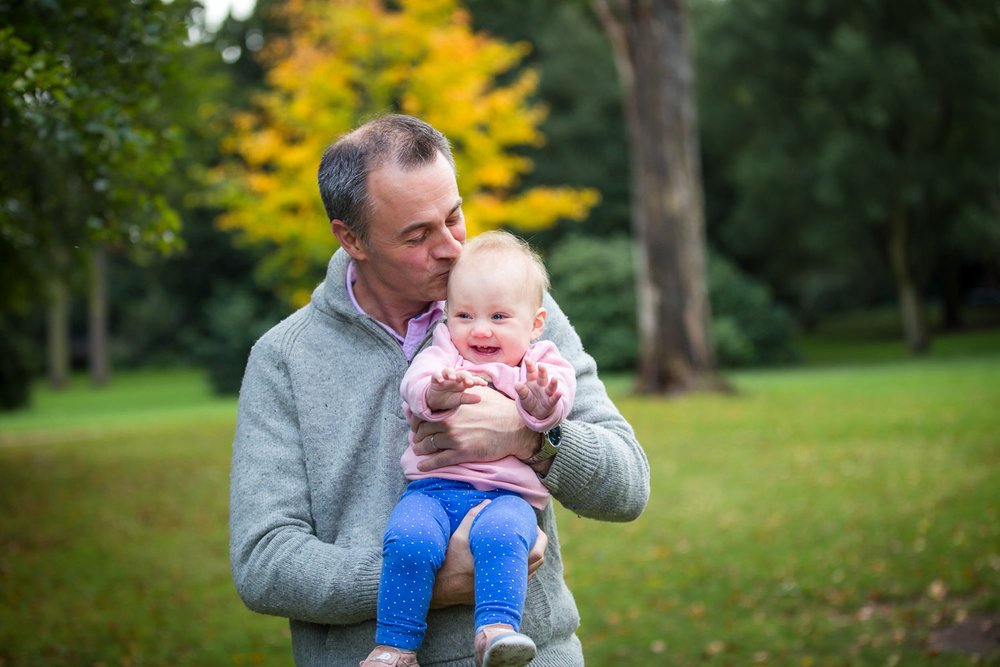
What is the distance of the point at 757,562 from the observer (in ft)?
27.9

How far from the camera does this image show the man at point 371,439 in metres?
2.56

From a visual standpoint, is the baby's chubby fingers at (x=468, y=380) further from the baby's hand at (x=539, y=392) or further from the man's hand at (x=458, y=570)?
the man's hand at (x=458, y=570)

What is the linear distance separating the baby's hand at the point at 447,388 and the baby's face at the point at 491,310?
154mm

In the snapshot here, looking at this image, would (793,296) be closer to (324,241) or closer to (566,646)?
(324,241)

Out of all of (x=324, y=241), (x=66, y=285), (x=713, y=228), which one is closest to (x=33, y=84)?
(x=66, y=285)

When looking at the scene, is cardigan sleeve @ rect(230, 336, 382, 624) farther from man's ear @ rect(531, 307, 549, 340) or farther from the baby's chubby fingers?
man's ear @ rect(531, 307, 549, 340)

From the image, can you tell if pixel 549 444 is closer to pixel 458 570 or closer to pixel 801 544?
pixel 458 570

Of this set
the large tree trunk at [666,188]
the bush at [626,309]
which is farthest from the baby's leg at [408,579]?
the bush at [626,309]

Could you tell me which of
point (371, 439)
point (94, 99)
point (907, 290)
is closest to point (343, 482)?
point (371, 439)

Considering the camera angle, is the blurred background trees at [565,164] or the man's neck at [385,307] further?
the blurred background trees at [565,164]

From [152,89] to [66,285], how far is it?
8.67 metres

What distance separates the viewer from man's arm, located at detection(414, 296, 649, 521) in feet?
8.38

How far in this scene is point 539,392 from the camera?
2.53m

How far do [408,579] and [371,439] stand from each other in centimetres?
42
